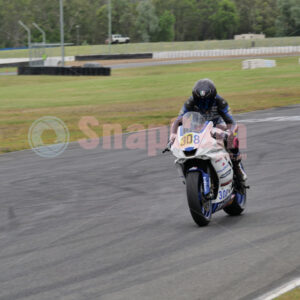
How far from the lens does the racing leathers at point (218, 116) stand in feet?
23.7

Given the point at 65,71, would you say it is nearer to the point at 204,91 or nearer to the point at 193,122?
the point at 204,91

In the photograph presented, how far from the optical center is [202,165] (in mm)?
6879

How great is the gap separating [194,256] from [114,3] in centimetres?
15012

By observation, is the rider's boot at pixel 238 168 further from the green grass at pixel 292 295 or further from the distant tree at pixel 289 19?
the distant tree at pixel 289 19

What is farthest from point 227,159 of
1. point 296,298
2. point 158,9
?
point 158,9

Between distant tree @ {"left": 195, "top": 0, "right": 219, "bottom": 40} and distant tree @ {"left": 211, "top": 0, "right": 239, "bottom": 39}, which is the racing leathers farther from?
distant tree @ {"left": 195, "top": 0, "right": 219, "bottom": 40}

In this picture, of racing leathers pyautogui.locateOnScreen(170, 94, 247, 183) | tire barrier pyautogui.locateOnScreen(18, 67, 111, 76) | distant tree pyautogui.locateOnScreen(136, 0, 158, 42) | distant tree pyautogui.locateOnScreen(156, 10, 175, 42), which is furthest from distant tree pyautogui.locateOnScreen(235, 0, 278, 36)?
racing leathers pyautogui.locateOnScreen(170, 94, 247, 183)

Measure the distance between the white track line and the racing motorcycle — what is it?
66.5 inches

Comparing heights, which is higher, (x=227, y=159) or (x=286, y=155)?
(x=227, y=159)

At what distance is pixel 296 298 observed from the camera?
491cm

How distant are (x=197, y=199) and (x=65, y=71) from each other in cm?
4469

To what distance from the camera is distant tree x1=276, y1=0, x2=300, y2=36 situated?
4107 inches

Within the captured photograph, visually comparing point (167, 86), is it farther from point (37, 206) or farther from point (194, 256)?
point (194, 256)

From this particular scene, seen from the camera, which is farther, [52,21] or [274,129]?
[52,21]
